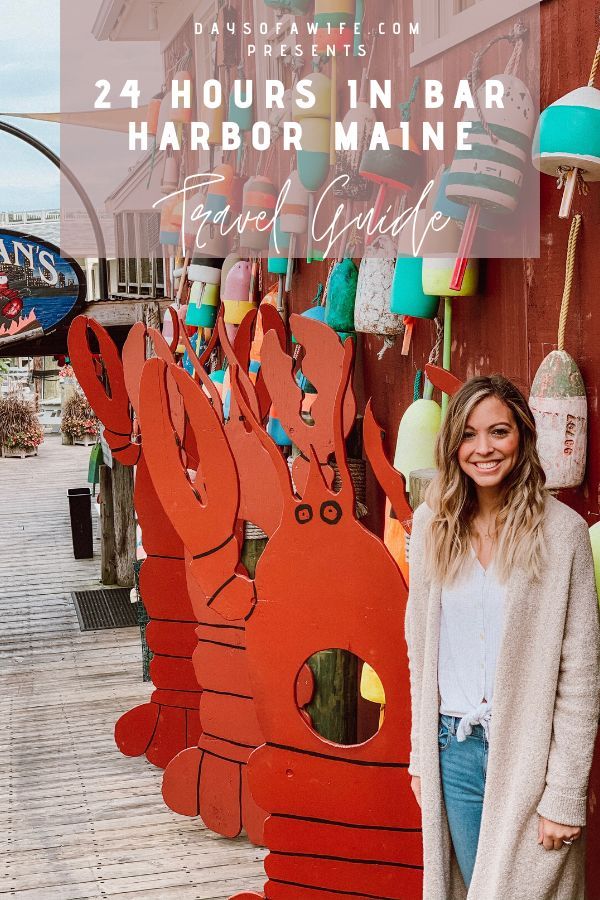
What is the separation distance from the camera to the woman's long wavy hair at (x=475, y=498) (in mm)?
2139

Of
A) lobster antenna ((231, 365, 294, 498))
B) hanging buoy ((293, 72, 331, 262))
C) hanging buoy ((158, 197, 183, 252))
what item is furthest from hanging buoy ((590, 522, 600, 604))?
hanging buoy ((158, 197, 183, 252))

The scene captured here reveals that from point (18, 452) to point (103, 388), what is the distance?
1687 centimetres

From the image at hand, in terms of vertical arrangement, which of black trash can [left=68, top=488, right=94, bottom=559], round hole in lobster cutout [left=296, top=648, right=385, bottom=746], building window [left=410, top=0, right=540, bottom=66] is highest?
building window [left=410, top=0, right=540, bottom=66]

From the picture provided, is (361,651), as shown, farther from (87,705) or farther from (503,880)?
(87,705)

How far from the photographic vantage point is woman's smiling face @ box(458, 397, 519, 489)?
219cm

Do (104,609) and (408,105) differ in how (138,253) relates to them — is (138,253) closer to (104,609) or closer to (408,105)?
(104,609)

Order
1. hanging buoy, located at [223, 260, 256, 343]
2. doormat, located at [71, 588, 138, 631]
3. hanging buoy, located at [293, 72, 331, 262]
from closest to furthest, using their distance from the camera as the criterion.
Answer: hanging buoy, located at [293, 72, 331, 262] → hanging buoy, located at [223, 260, 256, 343] → doormat, located at [71, 588, 138, 631]

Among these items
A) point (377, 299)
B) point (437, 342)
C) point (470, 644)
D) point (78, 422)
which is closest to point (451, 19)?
point (377, 299)

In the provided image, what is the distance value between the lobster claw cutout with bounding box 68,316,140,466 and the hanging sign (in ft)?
13.8

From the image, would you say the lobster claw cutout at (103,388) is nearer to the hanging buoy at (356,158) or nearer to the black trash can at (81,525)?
the hanging buoy at (356,158)

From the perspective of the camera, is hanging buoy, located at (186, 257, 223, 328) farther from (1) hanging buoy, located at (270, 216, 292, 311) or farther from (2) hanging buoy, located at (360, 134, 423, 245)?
(2) hanging buoy, located at (360, 134, 423, 245)

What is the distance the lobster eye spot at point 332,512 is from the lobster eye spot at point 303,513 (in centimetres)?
4

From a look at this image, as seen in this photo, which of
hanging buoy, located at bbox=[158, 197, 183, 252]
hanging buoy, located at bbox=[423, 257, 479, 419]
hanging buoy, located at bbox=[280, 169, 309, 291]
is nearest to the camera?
hanging buoy, located at bbox=[423, 257, 479, 419]

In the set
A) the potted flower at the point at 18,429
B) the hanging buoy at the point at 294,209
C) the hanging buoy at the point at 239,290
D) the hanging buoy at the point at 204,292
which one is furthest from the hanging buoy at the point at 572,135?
the potted flower at the point at 18,429
